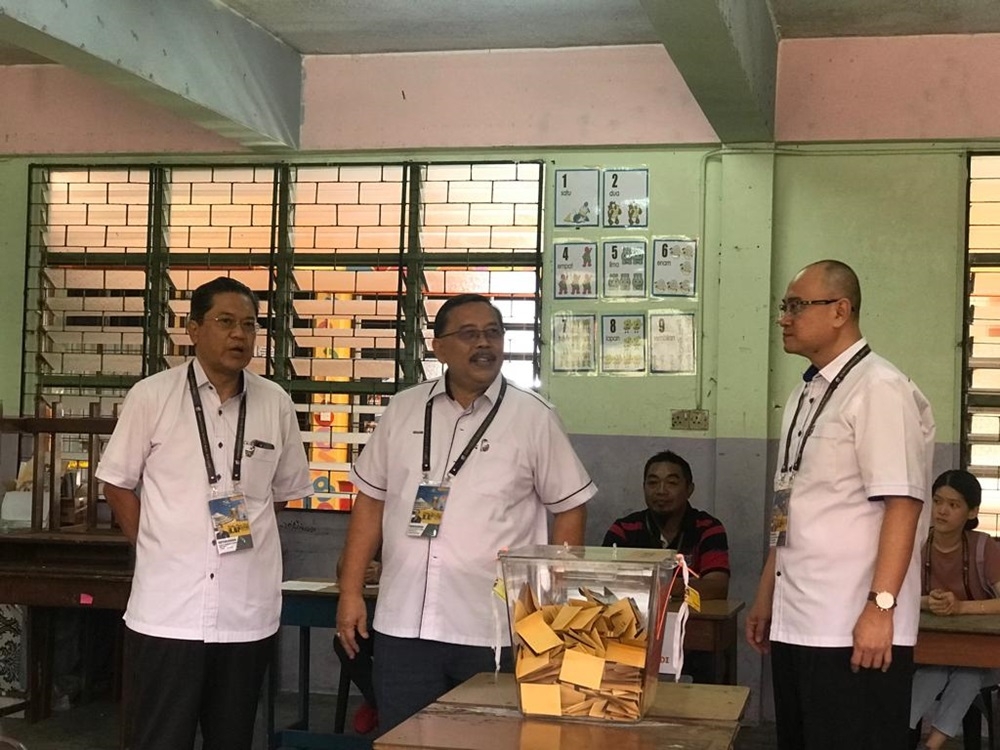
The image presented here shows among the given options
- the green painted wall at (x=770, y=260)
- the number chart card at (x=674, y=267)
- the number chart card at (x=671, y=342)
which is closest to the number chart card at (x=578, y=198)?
the green painted wall at (x=770, y=260)

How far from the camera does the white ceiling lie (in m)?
5.30

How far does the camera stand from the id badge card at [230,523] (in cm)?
337

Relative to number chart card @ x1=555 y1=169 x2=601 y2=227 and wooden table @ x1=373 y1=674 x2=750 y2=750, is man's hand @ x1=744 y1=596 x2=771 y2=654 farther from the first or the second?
number chart card @ x1=555 y1=169 x2=601 y2=227

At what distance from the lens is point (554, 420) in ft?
11.4

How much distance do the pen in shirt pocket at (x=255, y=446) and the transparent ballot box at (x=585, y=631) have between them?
1193mm

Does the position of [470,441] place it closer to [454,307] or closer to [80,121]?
[454,307]

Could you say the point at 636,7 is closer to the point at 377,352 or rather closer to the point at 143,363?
the point at 377,352

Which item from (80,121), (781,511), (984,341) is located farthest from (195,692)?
(80,121)

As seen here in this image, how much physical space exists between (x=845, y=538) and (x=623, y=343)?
2.98 m

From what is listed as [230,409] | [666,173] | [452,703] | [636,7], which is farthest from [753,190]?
[452,703]

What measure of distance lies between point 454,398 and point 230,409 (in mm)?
621

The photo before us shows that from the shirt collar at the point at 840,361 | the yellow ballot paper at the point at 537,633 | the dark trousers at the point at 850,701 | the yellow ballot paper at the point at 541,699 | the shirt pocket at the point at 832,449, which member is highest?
the shirt collar at the point at 840,361

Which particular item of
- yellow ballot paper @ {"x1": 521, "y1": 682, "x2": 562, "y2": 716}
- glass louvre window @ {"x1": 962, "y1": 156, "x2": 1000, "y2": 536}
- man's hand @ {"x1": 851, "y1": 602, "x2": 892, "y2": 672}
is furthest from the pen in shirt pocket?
glass louvre window @ {"x1": 962, "y1": 156, "x2": 1000, "y2": 536}

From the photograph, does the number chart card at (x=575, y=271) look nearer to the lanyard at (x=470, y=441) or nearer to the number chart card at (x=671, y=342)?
the number chart card at (x=671, y=342)
